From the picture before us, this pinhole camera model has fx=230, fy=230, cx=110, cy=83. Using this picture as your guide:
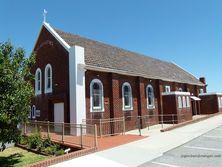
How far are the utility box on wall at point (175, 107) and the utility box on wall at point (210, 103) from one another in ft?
34.2

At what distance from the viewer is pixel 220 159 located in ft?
29.3

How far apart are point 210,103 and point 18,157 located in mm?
29393

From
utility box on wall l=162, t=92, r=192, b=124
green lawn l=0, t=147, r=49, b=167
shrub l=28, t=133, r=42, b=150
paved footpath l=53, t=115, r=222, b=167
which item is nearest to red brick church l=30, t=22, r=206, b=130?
utility box on wall l=162, t=92, r=192, b=124

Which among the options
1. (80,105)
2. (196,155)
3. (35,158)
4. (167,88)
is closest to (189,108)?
(167,88)

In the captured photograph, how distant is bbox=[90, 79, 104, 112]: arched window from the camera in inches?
667

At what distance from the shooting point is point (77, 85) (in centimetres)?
1565

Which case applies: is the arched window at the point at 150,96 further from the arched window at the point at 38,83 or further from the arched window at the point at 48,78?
the arched window at the point at 38,83

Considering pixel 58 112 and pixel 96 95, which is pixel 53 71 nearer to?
pixel 58 112

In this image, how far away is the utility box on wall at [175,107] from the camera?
23.1m

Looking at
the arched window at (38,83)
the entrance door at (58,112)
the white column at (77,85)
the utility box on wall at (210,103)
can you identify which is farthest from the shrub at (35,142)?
the utility box on wall at (210,103)

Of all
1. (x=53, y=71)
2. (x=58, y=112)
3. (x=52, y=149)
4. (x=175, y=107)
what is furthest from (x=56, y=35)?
(x=175, y=107)

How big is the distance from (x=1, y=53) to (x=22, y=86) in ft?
5.61

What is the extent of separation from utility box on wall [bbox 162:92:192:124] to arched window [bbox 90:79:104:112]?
26.8ft

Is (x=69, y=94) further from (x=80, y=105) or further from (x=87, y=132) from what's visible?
(x=87, y=132)
